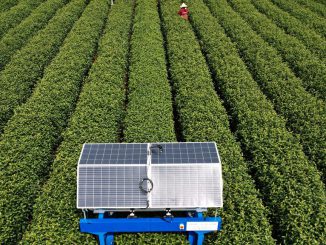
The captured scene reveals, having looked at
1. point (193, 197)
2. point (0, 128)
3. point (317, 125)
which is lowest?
point (0, 128)

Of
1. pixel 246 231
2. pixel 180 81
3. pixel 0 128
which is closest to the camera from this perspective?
pixel 246 231

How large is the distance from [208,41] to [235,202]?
12.6 meters

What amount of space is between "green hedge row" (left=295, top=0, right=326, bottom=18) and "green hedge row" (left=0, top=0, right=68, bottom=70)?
20.3 meters

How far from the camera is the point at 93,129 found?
1169cm

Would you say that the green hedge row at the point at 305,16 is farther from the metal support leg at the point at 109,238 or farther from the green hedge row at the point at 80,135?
the metal support leg at the point at 109,238

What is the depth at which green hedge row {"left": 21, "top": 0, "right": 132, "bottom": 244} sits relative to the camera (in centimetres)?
820

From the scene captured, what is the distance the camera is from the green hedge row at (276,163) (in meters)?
8.66

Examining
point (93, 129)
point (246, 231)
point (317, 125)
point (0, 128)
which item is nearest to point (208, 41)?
point (317, 125)

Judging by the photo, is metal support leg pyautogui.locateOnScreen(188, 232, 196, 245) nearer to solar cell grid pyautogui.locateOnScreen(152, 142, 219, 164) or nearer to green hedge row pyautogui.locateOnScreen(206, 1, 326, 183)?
solar cell grid pyautogui.locateOnScreen(152, 142, 219, 164)

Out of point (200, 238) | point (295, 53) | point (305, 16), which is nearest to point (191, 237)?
point (200, 238)

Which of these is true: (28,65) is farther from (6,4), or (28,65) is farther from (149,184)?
(6,4)

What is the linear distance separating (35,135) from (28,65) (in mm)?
6766

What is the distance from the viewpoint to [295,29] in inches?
879

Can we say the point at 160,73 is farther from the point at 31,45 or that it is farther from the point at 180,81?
the point at 31,45
